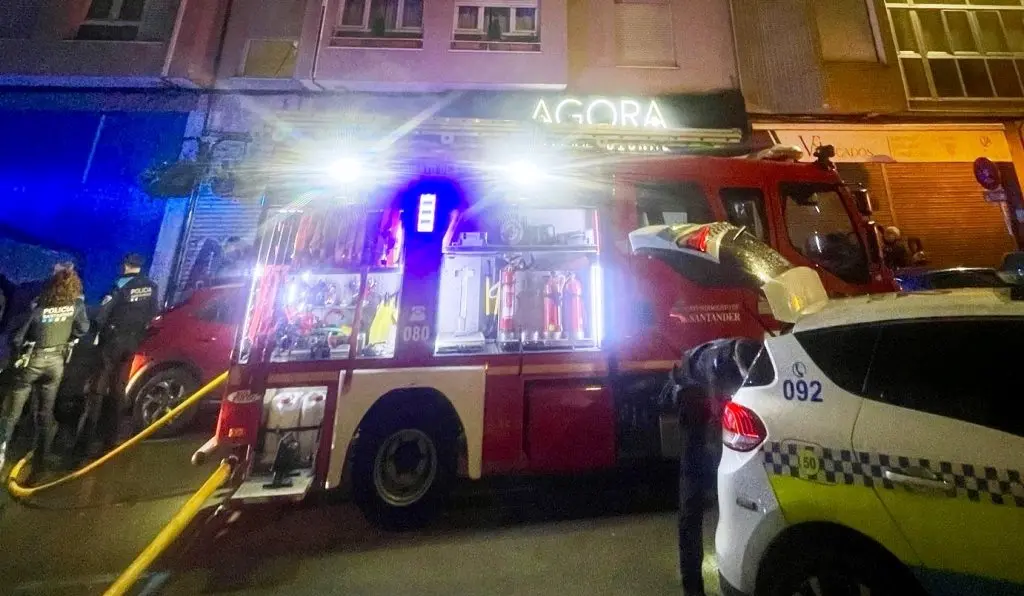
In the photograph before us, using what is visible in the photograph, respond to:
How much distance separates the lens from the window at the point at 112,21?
34.5ft

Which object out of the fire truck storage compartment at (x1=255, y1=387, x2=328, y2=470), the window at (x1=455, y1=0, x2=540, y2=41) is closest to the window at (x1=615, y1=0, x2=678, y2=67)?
the window at (x1=455, y1=0, x2=540, y2=41)

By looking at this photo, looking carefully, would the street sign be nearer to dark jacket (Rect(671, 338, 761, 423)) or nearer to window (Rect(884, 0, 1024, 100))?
window (Rect(884, 0, 1024, 100))

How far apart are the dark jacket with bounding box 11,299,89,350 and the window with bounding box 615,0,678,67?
1045cm

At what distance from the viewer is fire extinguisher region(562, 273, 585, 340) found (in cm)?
421

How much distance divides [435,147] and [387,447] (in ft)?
9.02

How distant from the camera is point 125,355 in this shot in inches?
238

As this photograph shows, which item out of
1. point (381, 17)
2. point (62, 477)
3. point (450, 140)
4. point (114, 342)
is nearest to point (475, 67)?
point (381, 17)

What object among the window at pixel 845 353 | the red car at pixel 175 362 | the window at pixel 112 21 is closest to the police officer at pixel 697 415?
the window at pixel 845 353

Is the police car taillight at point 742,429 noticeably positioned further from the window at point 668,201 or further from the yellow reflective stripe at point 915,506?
the window at point 668,201

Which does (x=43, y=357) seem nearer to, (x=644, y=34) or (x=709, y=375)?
(x=709, y=375)

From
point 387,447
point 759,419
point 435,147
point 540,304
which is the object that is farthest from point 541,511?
point 435,147

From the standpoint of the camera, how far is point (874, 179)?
10.0 metres

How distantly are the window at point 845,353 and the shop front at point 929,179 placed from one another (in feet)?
31.0

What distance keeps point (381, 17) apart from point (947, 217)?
42.3 feet
